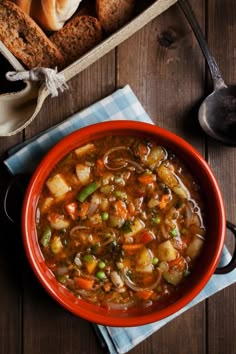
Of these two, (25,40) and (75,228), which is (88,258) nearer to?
(75,228)

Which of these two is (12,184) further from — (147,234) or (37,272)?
(147,234)

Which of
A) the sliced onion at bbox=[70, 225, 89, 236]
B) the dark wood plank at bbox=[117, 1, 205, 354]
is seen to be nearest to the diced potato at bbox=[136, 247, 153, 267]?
the sliced onion at bbox=[70, 225, 89, 236]

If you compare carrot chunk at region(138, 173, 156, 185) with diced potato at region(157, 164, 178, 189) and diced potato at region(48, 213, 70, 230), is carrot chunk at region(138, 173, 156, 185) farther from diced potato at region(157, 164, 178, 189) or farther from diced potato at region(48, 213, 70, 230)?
diced potato at region(48, 213, 70, 230)

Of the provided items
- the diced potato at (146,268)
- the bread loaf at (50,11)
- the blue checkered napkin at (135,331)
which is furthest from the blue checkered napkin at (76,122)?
the blue checkered napkin at (135,331)

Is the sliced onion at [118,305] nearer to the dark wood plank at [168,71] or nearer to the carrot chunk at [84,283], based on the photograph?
the carrot chunk at [84,283]

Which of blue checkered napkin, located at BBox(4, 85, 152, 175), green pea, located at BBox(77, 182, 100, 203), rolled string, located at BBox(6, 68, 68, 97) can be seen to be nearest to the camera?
rolled string, located at BBox(6, 68, 68, 97)

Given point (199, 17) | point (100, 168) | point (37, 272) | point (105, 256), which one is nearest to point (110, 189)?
point (100, 168)

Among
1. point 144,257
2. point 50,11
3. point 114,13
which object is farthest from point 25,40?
point 144,257
